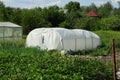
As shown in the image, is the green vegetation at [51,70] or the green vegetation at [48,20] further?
the green vegetation at [48,20]

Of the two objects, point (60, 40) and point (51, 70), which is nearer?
point (51, 70)

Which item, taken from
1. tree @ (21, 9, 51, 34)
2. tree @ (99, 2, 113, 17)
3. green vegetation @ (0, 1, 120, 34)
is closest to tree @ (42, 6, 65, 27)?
green vegetation @ (0, 1, 120, 34)

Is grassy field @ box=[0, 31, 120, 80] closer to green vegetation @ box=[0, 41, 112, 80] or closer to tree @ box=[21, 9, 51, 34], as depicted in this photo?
green vegetation @ box=[0, 41, 112, 80]

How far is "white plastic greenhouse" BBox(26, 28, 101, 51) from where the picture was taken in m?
19.0

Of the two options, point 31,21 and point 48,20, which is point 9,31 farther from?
point 48,20

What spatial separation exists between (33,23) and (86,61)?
77.6 feet

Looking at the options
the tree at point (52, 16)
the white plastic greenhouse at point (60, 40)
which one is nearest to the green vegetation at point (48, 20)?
the tree at point (52, 16)

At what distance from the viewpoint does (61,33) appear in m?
19.4

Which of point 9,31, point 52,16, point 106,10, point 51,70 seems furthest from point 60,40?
point 106,10

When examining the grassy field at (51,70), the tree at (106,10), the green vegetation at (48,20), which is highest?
the tree at (106,10)

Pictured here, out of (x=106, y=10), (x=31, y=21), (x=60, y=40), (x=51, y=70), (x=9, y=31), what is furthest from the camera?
(x=106, y=10)

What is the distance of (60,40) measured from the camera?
62.1 feet

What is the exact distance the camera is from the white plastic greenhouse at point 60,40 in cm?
1898

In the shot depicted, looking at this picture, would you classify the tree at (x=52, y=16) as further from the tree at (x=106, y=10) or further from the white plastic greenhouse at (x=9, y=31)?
the tree at (x=106, y=10)
